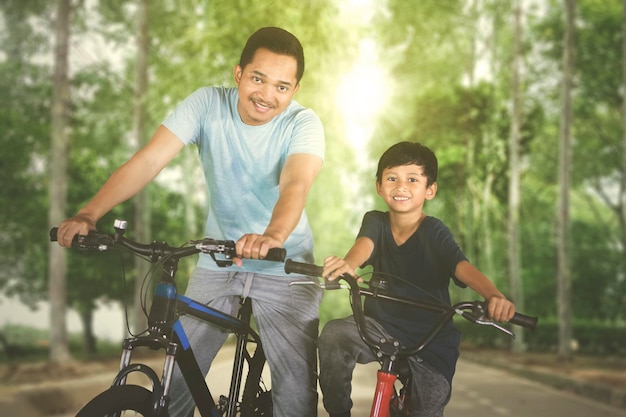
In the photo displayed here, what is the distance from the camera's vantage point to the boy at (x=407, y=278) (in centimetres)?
313

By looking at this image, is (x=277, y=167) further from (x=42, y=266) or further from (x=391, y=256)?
(x=42, y=266)

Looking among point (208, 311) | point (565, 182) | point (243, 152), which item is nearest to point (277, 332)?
point (208, 311)

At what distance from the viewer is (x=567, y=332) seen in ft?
60.0

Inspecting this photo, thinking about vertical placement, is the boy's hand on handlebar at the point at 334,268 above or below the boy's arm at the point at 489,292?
above

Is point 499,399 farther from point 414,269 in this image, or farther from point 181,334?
point 181,334

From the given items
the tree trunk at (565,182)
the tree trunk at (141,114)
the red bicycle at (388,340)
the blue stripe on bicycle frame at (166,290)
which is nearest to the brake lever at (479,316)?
the red bicycle at (388,340)

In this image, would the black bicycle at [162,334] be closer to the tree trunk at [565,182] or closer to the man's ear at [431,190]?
the man's ear at [431,190]

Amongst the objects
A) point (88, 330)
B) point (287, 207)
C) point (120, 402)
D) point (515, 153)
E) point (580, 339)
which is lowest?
point (88, 330)

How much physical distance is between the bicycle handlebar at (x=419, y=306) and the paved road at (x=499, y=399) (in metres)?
5.72

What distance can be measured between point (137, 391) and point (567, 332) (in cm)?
1663

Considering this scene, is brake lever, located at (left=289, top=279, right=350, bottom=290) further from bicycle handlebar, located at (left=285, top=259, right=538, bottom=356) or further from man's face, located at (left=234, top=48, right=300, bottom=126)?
man's face, located at (left=234, top=48, right=300, bottom=126)

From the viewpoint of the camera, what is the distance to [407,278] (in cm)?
333

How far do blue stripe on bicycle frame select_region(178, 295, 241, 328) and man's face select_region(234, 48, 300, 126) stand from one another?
0.72 meters

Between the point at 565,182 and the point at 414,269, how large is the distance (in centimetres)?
1544
